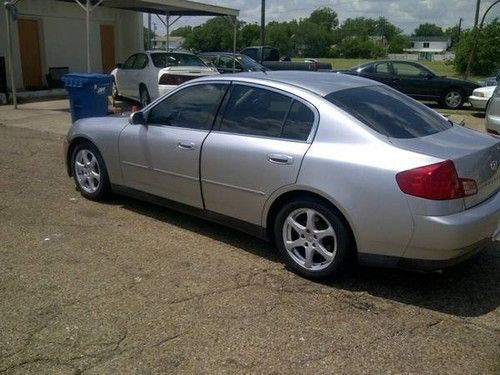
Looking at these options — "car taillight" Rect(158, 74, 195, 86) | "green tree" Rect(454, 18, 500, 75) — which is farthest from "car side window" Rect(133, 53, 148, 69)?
"green tree" Rect(454, 18, 500, 75)

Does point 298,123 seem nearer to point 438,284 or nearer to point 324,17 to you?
point 438,284

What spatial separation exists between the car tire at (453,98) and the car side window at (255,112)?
1327 centimetres

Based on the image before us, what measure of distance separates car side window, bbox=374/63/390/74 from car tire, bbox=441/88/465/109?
192 cm

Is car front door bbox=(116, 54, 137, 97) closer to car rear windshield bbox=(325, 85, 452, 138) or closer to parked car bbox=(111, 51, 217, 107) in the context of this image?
parked car bbox=(111, 51, 217, 107)

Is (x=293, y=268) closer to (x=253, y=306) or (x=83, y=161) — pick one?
(x=253, y=306)

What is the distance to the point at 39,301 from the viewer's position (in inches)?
139

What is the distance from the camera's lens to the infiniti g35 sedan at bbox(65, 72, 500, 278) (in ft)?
11.2

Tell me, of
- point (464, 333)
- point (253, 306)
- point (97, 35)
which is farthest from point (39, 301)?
point (97, 35)

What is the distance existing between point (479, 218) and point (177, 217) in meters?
2.90

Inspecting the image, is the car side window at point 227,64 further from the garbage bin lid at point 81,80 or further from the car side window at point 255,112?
the car side window at point 255,112

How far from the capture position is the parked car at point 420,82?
52.5 feet

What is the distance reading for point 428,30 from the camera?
156m

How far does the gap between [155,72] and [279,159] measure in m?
10.3

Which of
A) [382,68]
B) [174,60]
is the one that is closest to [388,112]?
[174,60]
